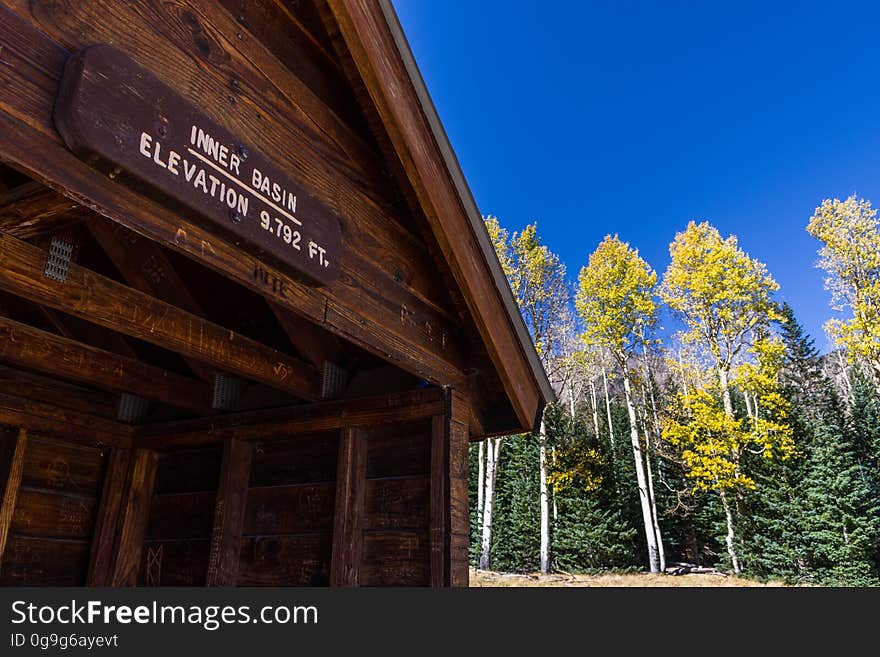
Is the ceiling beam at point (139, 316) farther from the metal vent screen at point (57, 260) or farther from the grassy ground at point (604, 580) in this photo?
the grassy ground at point (604, 580)

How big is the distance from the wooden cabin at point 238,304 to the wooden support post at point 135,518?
15 mm

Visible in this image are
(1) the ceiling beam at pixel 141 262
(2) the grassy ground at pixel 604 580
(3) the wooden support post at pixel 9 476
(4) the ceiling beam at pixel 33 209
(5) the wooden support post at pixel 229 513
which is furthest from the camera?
(2) the grassy ground at pixel 604 580

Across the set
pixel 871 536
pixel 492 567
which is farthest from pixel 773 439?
pixel 492 567

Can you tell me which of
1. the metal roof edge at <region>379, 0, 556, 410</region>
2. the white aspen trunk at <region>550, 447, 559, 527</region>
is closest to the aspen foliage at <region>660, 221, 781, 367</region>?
the white aspen trunk at <region>550, 447, 559, 527</region>

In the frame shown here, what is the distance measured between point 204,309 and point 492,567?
19883mm

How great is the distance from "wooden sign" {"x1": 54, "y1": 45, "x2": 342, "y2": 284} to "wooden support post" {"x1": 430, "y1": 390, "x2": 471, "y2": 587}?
57.5 inches

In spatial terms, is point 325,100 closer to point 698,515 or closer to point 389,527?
point 389,527

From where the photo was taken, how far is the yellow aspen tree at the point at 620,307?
2031 centimetres

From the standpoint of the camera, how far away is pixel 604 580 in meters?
18.0

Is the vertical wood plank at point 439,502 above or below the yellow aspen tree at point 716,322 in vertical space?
below

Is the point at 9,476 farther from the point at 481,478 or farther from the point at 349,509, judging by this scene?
the point at 481,478

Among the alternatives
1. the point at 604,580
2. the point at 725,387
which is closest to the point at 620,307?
the point at 725,387

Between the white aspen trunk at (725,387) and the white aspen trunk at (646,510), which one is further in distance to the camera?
the white aspen trunk at (646,510)

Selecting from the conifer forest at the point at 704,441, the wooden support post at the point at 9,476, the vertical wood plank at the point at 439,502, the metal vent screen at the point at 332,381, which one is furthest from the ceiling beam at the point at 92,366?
the conifer forest at the point at 704,441
